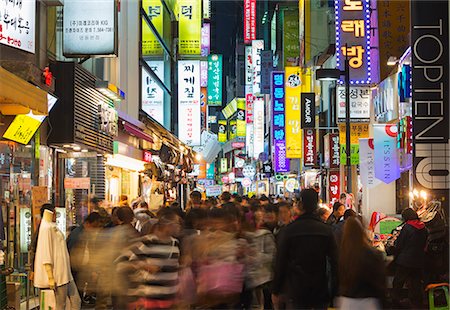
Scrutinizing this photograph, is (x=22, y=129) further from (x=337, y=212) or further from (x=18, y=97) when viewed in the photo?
(x=337, y=212)

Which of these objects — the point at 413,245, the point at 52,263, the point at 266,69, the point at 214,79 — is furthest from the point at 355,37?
the point at 214,79

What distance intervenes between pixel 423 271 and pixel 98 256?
20.3 feet

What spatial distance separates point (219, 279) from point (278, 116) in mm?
34102

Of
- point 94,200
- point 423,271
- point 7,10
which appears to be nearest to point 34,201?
point 94,200

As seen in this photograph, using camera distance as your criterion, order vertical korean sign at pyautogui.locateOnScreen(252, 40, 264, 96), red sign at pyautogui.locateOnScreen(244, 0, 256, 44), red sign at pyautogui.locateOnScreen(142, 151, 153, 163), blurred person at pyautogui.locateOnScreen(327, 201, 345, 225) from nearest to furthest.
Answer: blurred person at pyautogui.locateOnScreen(327, 201, 345, 225)
red sign at pyautogui.locateOnScreen(142, 151, 153, 163)
vertical korean sign at pyautogui.locateOnScreen(252, 40, 264, 96)
red sign at pyautogui.locateOnScreen(244, 0, 256, 44)

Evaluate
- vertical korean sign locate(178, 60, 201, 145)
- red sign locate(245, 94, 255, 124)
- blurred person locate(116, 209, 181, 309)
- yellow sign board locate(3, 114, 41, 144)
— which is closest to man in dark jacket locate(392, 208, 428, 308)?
blurred person locate(116, 209, 181, 309)

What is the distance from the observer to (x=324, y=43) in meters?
40.8

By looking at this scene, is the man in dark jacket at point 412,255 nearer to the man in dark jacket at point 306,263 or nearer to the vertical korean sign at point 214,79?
the man in dark jacket at point 306,263

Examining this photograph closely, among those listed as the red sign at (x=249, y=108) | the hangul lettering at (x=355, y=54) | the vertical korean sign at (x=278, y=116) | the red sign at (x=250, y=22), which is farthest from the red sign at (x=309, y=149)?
the red sign at (x=249, y=108)

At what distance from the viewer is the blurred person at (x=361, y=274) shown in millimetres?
7711

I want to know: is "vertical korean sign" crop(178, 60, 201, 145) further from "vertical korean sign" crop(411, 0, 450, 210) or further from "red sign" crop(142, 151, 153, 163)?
"vertical korean sign" crop(411, 0, 450, 210)

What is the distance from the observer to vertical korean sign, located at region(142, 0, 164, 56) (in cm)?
3102

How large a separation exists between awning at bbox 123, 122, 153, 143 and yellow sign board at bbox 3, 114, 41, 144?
9.73 meters

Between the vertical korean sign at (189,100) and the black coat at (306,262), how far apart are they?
2773cm
